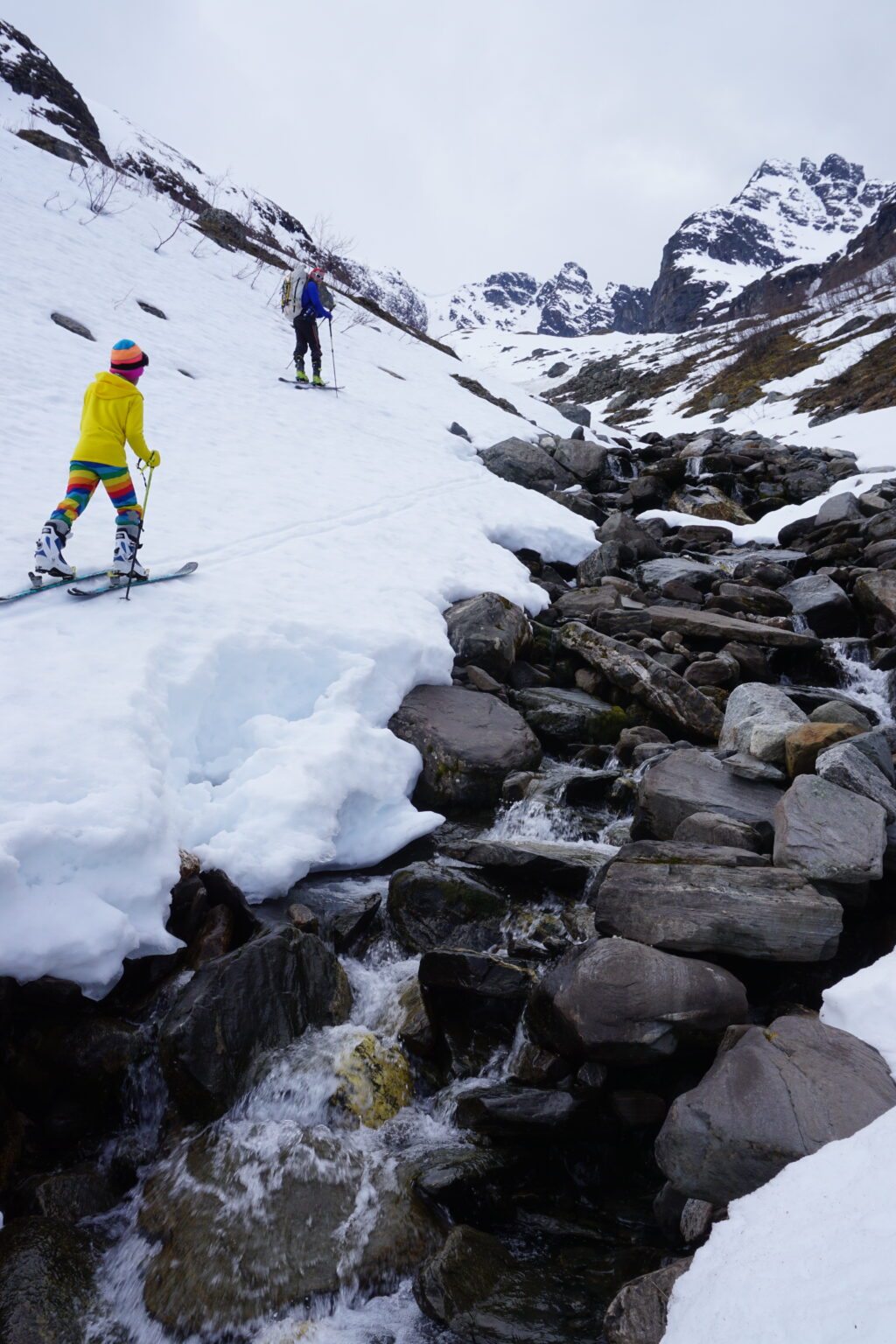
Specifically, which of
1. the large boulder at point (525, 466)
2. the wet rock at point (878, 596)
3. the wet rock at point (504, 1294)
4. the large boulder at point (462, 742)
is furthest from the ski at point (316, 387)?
the wet rock at point (504, 1294)

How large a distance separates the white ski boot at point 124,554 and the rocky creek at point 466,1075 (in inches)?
136

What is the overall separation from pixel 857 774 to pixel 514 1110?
10.2 ft

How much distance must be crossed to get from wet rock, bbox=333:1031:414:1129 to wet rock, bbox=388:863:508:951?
2.65 ft

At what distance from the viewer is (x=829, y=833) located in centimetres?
435

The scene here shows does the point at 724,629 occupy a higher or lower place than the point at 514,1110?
higher

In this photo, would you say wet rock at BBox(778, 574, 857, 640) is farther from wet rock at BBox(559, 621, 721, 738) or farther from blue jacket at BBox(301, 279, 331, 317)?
blue jacket at BBox(301, 279, 331, 317)

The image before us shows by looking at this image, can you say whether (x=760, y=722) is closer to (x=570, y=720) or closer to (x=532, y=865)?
(x=570, y=720)

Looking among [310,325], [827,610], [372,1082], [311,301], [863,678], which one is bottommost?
[372,1082]

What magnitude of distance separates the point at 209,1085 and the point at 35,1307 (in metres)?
0.97

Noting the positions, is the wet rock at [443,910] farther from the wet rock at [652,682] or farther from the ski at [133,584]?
the ski at [133,584]

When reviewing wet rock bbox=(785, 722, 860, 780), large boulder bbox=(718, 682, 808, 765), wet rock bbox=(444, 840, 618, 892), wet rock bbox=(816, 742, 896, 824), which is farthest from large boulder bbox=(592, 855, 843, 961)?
large boulder bbox=(718, 682, 808, 765)

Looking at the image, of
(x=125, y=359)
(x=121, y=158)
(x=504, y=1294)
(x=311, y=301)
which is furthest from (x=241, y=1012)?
(x=121, y=158)

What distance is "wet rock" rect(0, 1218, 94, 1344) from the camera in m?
2.79

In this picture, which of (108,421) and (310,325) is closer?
(108,421)
